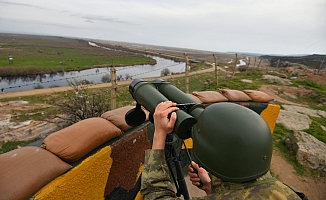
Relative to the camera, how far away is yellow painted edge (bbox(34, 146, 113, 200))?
5.30ft

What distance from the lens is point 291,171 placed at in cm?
438

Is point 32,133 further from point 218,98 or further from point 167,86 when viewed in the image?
point 167,86

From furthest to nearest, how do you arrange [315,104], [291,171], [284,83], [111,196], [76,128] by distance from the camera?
[284,83]
[315,104]
[291,171]
[111,196]
[76,128]

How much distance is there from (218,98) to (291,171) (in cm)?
198

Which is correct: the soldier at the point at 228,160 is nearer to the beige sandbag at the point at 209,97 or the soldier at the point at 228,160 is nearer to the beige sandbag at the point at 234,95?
the beige sandbag at the point at 209,97

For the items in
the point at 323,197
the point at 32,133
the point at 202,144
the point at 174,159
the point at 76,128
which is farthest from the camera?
the point at 32,133

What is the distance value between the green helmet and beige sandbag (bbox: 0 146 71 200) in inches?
43.5

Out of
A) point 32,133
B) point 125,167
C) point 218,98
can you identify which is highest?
point 218,98

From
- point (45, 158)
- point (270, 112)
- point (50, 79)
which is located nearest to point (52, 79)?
point (50, 79)

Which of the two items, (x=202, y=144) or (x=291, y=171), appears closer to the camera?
(x=202, y=144)

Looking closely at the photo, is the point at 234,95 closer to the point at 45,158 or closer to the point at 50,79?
the point at 45,158

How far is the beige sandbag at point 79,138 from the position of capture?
185 cm

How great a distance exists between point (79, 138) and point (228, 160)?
128 centimetres

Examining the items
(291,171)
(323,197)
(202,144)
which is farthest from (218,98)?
(202,144)
